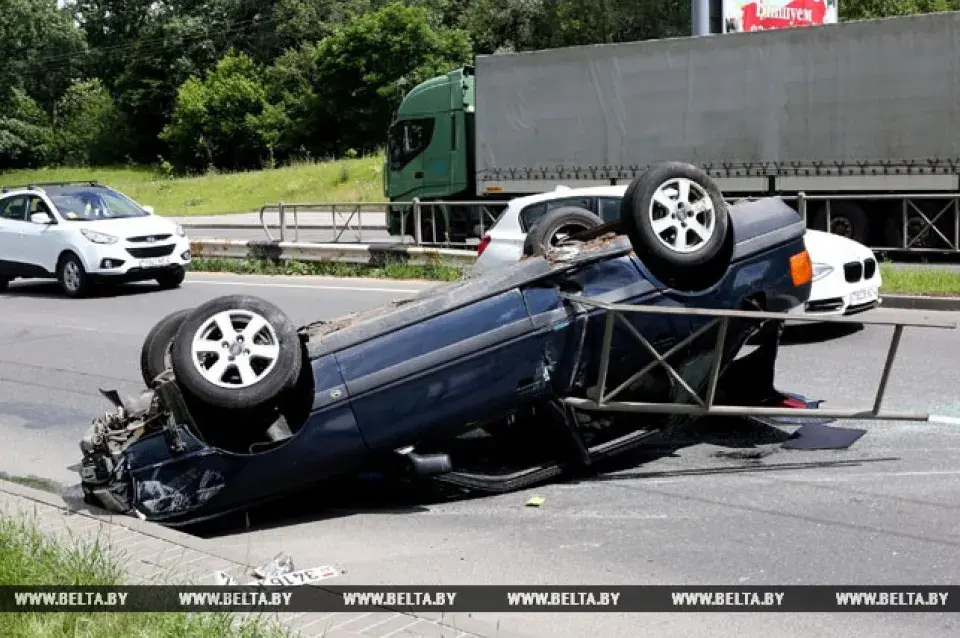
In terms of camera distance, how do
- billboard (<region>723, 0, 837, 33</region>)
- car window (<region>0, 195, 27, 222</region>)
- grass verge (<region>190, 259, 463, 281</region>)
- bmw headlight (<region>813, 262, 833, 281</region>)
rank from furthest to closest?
billboard (<region>723, 0, 837, 33</region>) → car window (<region>0, 195, 27, 222</region>) → grass verge (<region>190, 259, 463, 281</region>) → bmw headlight (<region>813, 262, 833, 281</region>)

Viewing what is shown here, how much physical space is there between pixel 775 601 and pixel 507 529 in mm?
1529

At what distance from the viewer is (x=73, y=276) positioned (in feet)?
58.3

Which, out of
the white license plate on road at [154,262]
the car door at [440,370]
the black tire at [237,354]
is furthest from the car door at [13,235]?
the car door at [440,370]

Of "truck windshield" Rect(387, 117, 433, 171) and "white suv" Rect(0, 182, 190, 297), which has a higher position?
"truck windshield" Rect(387, 117, 433, 171)

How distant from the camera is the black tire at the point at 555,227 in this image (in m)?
7.26

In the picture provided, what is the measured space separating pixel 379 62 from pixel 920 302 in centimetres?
5228

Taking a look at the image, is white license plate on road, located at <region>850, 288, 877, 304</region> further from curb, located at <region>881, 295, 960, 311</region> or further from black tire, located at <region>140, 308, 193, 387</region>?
black tire, located at <region>140, 308, 193, 387</region>

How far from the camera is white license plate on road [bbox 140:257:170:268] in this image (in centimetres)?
1753

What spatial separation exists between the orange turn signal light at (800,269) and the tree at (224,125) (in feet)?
204

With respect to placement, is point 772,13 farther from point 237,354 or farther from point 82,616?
point 82,616

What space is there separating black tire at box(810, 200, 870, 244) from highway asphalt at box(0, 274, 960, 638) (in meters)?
10.4

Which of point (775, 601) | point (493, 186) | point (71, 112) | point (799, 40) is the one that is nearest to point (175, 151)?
point (71, 112)

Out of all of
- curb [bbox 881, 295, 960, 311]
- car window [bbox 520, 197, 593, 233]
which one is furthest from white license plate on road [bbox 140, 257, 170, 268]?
curb [bbox 881, 295, 960, 311]

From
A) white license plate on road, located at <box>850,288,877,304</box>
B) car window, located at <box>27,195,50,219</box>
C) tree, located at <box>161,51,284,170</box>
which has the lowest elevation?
white license plate on road, located at <box>850,288,877,304</box>
